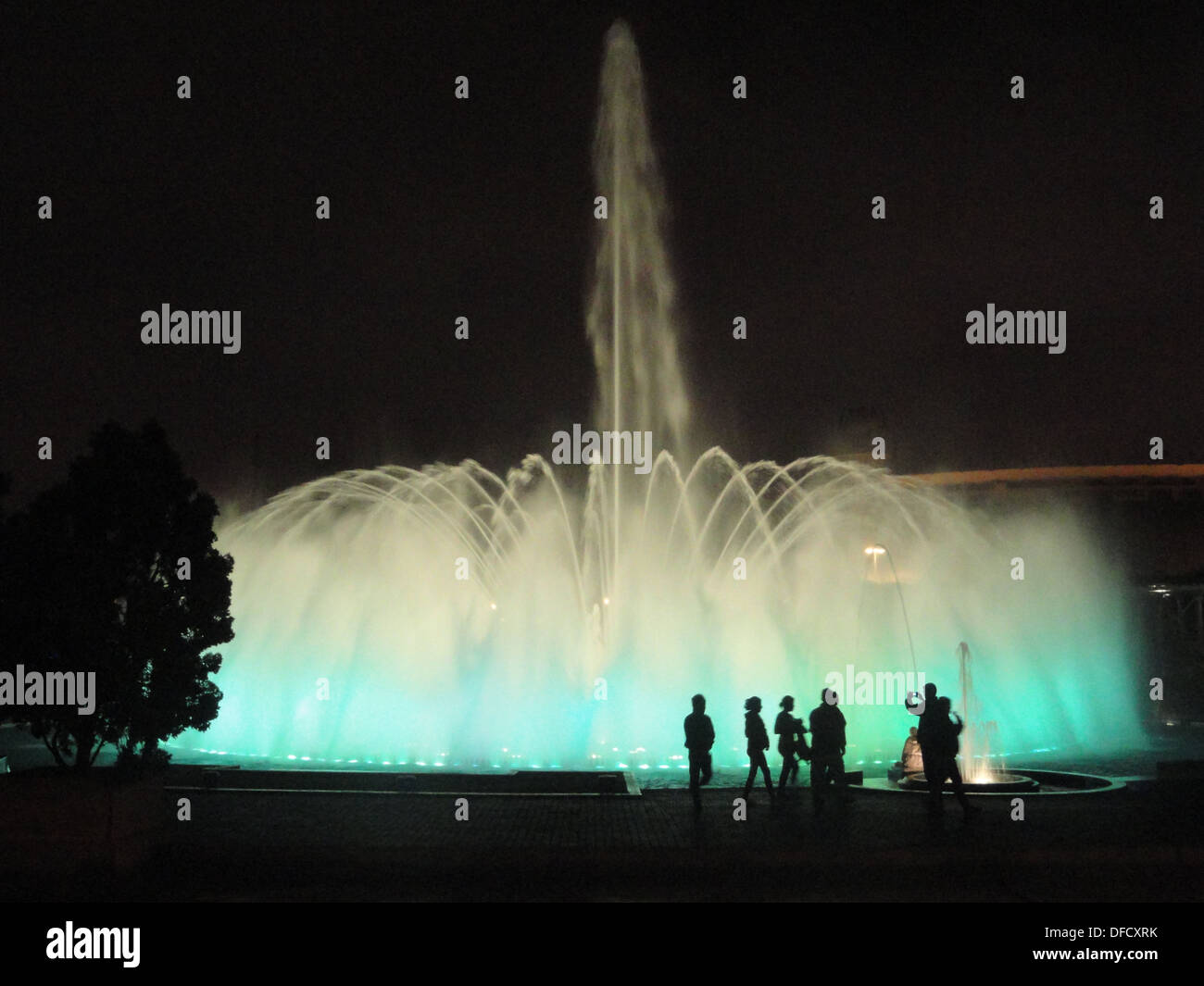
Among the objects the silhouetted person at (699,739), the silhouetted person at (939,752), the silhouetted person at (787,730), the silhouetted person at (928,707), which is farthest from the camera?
the silhouetted person at (787,730)

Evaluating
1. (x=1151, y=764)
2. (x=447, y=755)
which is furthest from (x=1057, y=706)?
(x=447, y=755)

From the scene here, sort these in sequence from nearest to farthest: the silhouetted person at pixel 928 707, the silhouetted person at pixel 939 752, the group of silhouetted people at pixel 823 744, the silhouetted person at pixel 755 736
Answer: the silhouetted person at pixel 939 752, the group of silhouetted people at pixel 823 744, the silhouetted person at pixel 928 707, the silhouetted person at pixel 755 736

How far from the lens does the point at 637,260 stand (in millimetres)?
28812

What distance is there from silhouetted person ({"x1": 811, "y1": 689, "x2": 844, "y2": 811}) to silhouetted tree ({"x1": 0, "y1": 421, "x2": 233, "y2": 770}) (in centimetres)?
681

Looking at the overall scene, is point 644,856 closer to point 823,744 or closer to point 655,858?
point 655,858

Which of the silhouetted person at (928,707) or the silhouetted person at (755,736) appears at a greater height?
the silhouetted person at (928,707)

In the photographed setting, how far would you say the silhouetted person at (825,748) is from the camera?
14.9 metres

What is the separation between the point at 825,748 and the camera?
1509cm

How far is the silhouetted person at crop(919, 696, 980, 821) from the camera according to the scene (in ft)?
46.3

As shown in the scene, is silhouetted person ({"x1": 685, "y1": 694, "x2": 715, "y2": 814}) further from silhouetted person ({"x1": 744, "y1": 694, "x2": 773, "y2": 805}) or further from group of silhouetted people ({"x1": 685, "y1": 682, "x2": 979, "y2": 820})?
silhouetted person ({"x1": 744, "y1": 694, "x2": 773, "y2": 805})

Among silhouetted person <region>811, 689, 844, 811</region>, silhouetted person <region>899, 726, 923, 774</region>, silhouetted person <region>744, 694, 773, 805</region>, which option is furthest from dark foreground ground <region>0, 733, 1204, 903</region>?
silhouetted person <region>899, 726, 923, 774</region>

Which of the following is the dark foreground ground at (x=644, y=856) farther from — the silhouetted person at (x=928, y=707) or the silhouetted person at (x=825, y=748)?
the silhouetted person at (x=928, y=707)

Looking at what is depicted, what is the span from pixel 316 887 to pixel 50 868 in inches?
101

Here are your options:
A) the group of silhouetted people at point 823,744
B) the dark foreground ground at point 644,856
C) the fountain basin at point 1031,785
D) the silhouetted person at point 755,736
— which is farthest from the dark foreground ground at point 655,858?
the fountain basin at point 1031,785
